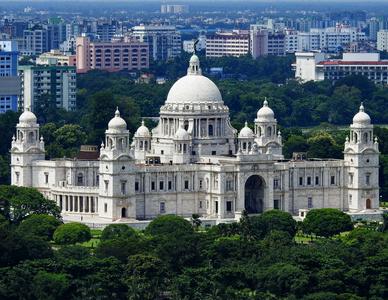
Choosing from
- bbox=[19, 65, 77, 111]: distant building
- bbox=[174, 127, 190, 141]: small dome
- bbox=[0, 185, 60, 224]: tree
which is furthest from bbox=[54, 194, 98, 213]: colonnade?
bbox=[19, 65, 77, 111]: distant building

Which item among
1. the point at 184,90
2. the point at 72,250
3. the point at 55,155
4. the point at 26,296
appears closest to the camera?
the point at 26,296

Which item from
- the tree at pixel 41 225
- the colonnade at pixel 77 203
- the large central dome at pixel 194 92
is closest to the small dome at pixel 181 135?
the large central dome at pixel 194 92

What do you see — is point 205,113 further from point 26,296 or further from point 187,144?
point 26,296

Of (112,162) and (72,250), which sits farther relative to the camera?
(112,162)

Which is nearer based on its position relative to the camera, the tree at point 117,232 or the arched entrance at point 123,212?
the tree at point 117,232

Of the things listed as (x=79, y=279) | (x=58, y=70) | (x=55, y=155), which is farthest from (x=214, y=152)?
(x=58, y=70)

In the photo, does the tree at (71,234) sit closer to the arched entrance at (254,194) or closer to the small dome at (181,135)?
the small dome at (181,135)

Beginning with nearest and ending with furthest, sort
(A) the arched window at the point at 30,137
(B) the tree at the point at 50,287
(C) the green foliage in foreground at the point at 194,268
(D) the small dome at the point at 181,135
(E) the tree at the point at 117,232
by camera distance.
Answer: (B) the tree at the point at 50,287 < (C) the green foliage in foreground at the point at 194,268 < (E) the tree at the point at 117,232 < (D) the small dome at the point at 181,135 < (A) the arched window at the point at 30,137
